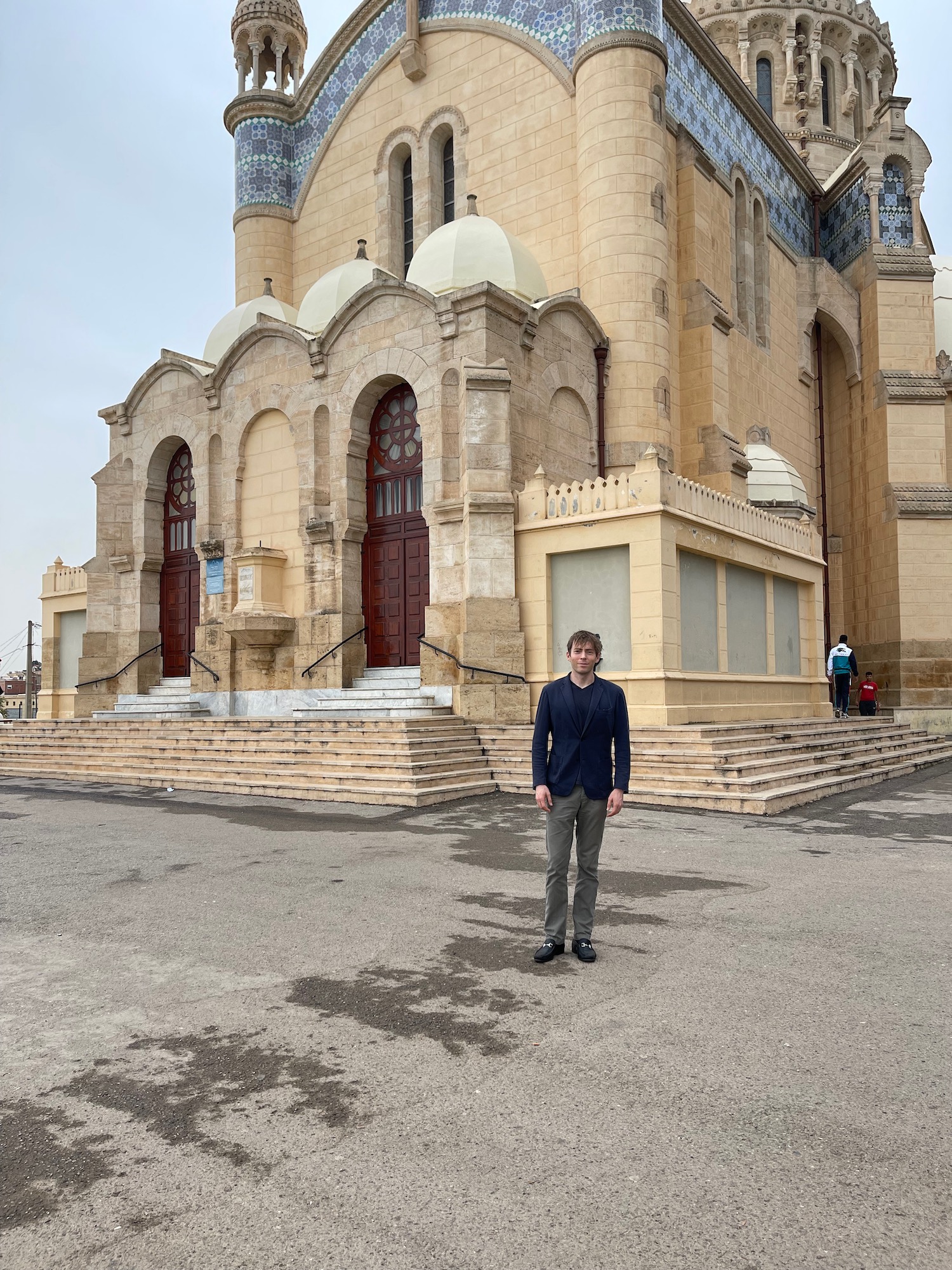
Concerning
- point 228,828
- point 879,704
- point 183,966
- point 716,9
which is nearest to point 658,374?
point 879,704

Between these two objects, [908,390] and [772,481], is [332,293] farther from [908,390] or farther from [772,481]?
[908,390]

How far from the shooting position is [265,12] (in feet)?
85.5

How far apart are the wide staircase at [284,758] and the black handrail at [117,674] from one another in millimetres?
4493

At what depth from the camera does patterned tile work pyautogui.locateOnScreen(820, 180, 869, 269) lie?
2736 centimetres

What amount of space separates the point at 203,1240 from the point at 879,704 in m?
24.6

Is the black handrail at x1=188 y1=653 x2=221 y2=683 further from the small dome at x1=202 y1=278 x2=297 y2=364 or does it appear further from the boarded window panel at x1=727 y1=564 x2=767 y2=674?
the boarded window panel at x1=727 y1=564 x2=767 y2=674

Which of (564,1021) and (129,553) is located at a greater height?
(129,553)

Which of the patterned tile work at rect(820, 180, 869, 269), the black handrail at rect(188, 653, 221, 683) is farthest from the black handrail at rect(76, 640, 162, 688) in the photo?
the patterned tile work at rect(820, 180, 869, 269)

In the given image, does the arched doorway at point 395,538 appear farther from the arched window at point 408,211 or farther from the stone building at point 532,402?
the arched window at point 408,211

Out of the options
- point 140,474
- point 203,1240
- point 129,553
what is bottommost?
point 203,1240

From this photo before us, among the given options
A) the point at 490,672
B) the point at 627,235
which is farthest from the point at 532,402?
the point at 490,672

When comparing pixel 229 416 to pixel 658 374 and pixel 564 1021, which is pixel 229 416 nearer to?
pixel 658 374

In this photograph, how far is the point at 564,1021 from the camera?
3.89m

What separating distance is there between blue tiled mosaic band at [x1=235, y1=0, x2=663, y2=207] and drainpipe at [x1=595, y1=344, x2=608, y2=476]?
6.71 meters
